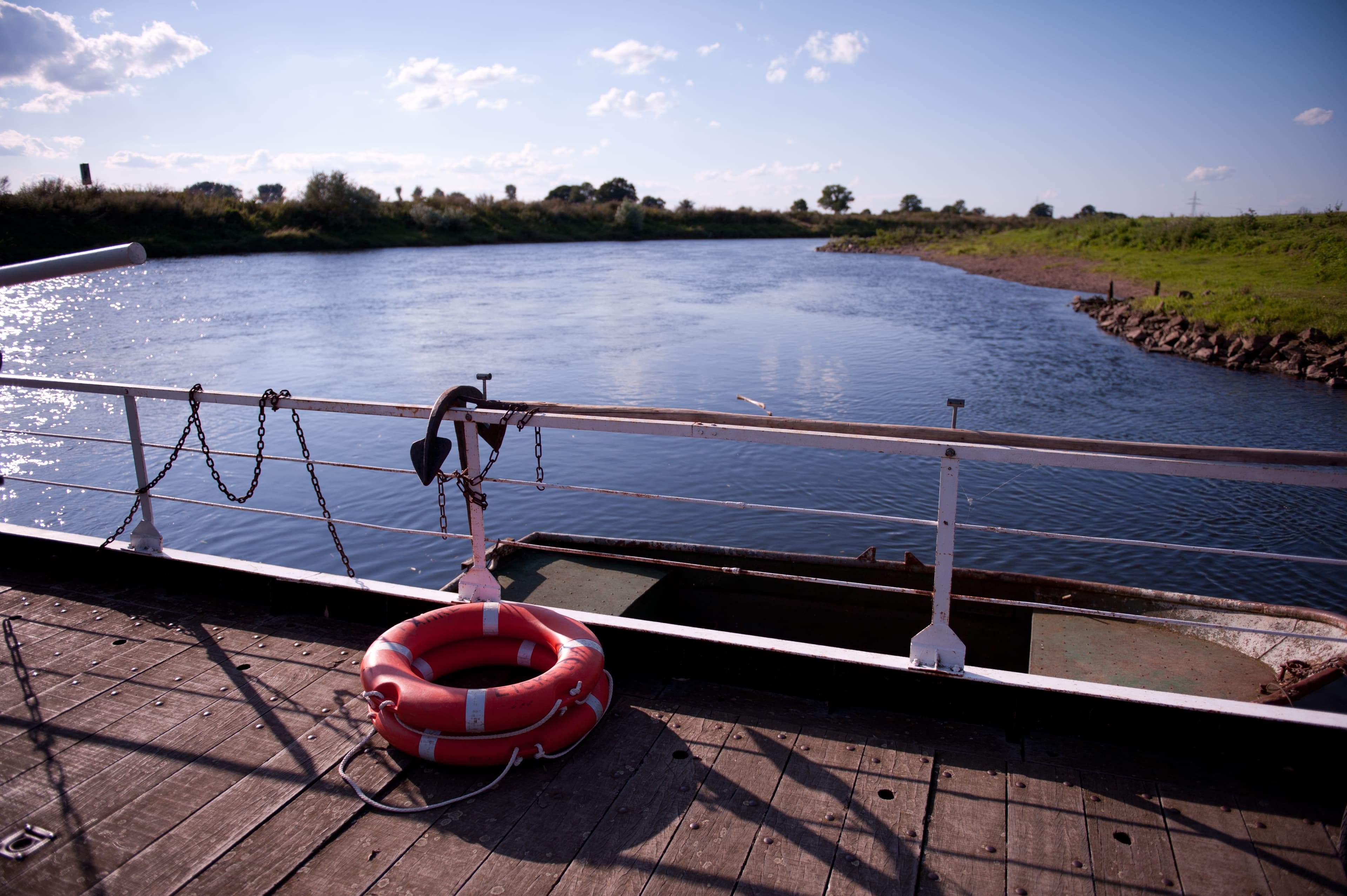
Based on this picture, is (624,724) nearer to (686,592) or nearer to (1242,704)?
(1242,704)

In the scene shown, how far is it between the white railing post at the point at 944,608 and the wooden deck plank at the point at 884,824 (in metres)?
0.32

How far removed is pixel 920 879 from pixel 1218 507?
11.2 meters

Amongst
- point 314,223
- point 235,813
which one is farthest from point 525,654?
point 314,223

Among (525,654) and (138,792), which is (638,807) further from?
(138,792)

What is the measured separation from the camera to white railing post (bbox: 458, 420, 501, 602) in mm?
3266

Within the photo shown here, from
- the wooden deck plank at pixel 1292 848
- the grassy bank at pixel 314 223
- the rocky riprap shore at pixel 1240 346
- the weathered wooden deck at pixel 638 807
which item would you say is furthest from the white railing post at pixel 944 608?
the grassy bank at pixel 314 223

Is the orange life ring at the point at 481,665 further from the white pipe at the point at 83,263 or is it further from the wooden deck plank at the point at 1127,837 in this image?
the white pipe at the point at 83,263

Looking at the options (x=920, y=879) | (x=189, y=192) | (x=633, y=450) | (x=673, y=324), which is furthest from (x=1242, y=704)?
(x=189, y=192)

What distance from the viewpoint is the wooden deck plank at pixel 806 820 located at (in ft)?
6.91

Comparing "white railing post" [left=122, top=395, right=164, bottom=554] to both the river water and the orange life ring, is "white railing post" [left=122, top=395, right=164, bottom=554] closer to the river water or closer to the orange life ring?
the orange life ring

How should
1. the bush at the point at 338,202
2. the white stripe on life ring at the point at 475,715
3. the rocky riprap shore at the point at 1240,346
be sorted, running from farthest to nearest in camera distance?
the bush at the point at 338,202, the rocky riprap shore at the point at 1240,346, the white stripe on life ring at the point at 475,715

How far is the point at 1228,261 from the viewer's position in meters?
29.6

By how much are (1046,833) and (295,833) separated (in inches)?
84.1

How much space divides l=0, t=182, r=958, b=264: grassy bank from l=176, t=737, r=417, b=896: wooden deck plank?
19891 mm
